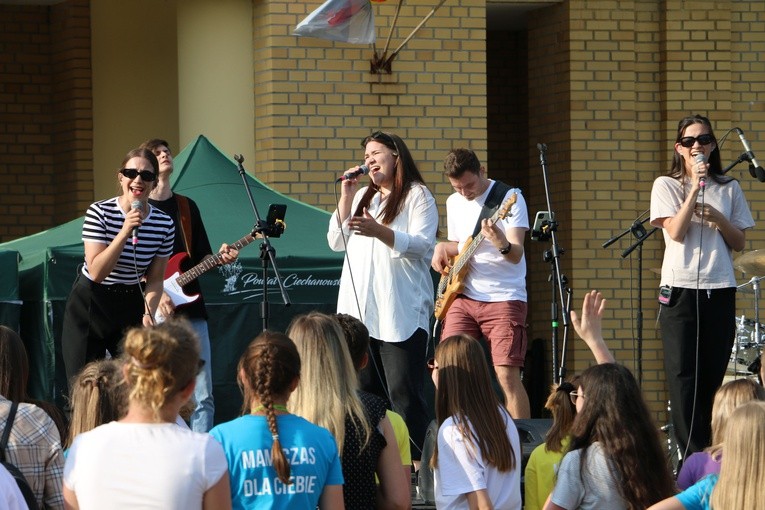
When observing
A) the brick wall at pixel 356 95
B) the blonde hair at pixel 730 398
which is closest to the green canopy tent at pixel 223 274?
the brick wall at pixel 356 95

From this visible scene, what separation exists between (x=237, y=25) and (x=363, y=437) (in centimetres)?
626

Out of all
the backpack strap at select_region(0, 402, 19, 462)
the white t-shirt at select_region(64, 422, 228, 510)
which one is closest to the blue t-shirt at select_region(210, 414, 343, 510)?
the white t-shirt at select_region(64, 422, 228, 510)

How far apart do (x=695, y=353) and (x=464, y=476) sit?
9.09 feet

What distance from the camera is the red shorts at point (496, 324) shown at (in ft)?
26.3

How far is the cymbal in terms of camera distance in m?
10.5

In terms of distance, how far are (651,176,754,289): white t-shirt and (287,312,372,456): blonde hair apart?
320cm

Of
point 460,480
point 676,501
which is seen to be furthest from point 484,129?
point 676,501

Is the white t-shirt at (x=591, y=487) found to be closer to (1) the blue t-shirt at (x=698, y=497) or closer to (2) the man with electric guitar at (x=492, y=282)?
(1) the blue t-shirt at (x=698, y=497)

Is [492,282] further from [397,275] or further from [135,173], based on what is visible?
[135,173]

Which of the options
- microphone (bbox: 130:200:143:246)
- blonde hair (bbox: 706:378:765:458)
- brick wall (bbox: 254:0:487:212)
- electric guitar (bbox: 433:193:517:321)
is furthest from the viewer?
brick wall (bbox: 254:0:487:212)

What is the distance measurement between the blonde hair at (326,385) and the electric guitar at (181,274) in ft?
9.41

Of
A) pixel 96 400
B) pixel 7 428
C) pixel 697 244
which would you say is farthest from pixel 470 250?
pixel 7 428

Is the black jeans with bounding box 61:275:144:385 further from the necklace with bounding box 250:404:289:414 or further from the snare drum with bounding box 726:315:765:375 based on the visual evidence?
the snare drum with bounding box 726:315:765:375

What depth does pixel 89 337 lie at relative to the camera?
22.9 ft
